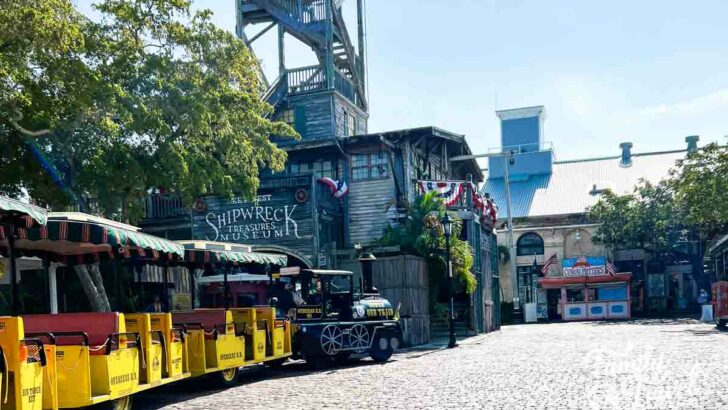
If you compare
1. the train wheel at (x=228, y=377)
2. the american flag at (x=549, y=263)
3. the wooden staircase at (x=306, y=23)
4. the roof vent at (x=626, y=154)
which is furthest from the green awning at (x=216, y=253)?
the roof vent at (x=626, y=154)

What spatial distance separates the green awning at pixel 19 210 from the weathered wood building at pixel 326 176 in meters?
15.7

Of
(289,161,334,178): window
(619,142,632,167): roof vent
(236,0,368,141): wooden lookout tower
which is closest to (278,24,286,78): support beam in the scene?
(236,0,368,141): wooden lookout tower

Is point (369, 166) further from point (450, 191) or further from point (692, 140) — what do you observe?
point (692, 140)

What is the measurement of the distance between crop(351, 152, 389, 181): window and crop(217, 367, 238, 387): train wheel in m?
16.1

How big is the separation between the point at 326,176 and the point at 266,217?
3831 millimetres

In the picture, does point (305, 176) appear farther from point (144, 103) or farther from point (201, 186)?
point (144, 103)

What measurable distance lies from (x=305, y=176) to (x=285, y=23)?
28.5 ft

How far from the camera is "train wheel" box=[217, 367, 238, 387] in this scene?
14.3 metres

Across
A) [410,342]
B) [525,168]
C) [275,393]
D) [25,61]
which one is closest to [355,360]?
[410,342]

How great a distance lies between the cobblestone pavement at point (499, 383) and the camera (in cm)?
1115

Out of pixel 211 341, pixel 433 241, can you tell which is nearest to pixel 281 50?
pixel 433 241

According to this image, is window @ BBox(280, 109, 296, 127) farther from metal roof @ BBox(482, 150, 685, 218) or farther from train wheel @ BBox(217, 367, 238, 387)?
metal roof @ BBox(482, 150, 685, 218)

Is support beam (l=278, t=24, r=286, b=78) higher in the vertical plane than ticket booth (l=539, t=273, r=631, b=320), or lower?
higher

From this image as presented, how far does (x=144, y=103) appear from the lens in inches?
747
